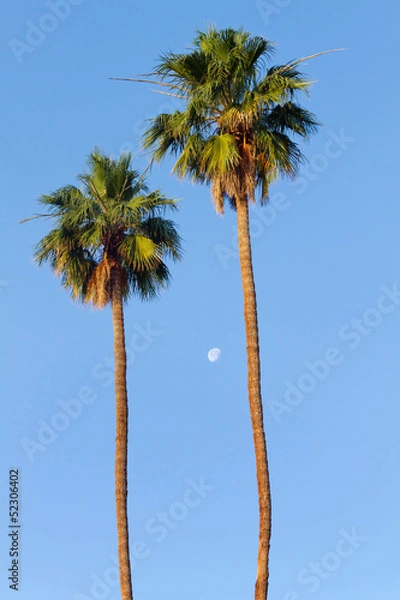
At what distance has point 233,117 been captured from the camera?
30.6 metres

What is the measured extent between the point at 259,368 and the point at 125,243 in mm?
7227

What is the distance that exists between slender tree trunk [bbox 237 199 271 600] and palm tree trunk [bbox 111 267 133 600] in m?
4.75

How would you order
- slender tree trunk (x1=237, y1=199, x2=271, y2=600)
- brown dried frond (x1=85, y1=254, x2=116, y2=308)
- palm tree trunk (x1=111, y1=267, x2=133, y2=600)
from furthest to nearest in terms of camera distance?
brown dried frond (x1=85, y1=254, x2=116, y2=308)
palm tree trunk (x1=111, y1=267, x2=133, y2=600)
slender tree trunk (x1=237, y1=199, x2=271, y2=600)

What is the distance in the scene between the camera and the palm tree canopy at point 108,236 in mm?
33719

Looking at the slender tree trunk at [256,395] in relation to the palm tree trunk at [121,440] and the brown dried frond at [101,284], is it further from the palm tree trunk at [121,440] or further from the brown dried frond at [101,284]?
the brown dried frond at [101,284]

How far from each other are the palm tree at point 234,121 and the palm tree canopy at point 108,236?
2.97 meters

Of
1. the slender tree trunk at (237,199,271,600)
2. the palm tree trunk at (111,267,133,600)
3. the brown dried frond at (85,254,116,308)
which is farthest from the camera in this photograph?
the brown dried frond at (85,254,116,308)

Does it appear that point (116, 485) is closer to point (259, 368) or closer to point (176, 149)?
point (259, 368)

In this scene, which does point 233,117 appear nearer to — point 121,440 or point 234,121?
point 234,121

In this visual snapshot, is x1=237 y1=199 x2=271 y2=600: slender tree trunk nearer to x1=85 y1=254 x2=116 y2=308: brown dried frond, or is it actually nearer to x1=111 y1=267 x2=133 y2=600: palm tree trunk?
x1=111 y1=267 x2=133 y2=600: palm tree trunk

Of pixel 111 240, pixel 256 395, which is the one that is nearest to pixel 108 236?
pixel 111 240

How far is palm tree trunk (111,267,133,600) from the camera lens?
3001cm

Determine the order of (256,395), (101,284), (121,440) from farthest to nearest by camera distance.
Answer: (101,284) < (121,440) < (256,395)

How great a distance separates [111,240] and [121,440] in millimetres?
5919
